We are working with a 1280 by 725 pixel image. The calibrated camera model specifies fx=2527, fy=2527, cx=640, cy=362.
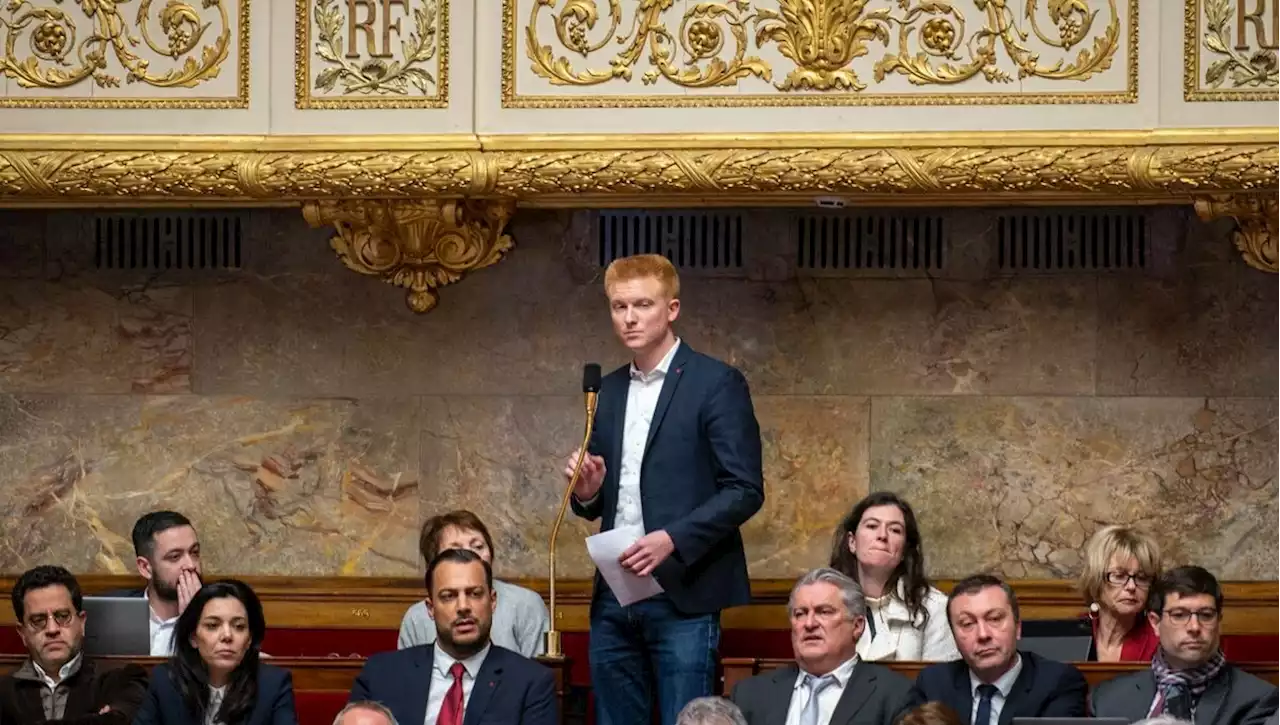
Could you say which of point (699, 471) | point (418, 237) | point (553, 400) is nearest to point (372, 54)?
point (418, 237)

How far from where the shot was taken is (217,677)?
6773mm

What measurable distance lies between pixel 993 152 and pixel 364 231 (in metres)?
2.13

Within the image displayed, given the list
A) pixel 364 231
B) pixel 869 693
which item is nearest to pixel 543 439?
pixel 364 231

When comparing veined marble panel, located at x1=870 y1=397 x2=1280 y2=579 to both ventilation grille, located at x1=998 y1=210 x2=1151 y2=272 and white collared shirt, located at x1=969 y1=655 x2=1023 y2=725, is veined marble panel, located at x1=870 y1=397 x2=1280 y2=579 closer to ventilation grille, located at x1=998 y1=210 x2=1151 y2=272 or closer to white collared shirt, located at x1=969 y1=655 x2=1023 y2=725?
ventilation grille, located at x1=998 y1=210 x2=1151 y2=272

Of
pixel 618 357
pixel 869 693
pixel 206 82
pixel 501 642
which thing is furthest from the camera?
pixel 618 357

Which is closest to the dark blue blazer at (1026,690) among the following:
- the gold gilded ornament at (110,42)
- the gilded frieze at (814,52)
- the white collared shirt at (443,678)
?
the white collared shirt at (443,678)

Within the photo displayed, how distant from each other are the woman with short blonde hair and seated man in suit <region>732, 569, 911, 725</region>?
0.93 metres

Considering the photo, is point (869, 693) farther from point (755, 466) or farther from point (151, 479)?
point (151, 479)

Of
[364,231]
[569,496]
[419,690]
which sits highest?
[364,231]

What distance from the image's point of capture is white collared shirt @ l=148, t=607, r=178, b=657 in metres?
7.41

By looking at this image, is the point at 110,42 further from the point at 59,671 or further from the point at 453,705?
the point at 453,705

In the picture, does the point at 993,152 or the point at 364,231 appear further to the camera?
the point at 364,231

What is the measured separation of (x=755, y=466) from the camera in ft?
22.9

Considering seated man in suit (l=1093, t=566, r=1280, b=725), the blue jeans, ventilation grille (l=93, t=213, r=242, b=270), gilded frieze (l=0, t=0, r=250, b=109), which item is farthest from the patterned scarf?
ventilation grille (l=93, t=213, r=242, b=270)
